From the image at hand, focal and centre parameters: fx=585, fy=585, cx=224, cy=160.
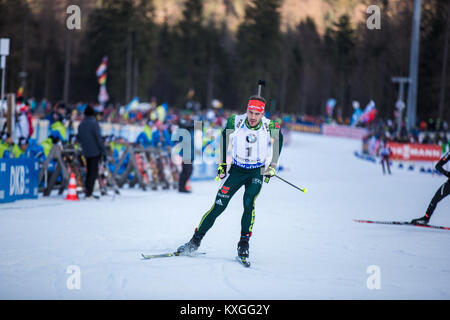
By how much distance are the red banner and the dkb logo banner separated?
71.0 ft

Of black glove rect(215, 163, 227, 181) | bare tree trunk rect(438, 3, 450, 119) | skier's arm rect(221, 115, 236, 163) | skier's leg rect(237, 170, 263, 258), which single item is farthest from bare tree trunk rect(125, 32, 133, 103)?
skier's leg rect(237, 170, 263, 258)

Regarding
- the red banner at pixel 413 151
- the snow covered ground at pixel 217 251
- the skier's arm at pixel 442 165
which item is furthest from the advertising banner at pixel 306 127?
the skier's arm at pixel 442 165

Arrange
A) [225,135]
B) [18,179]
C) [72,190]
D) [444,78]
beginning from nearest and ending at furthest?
[225,135]
[18,179]
[72,190]
[444,78]

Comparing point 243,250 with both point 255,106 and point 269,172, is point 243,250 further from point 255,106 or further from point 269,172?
point 255,106

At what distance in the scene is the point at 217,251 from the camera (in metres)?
7.31

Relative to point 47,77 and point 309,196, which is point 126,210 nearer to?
point 309,196

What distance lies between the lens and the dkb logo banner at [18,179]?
11023mm

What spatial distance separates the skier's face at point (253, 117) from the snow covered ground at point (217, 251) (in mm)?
1592

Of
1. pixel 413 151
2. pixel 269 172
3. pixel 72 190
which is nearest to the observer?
pixel 269 172

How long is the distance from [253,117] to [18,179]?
21.9 feet

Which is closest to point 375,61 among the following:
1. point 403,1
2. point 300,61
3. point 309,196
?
point 403,1

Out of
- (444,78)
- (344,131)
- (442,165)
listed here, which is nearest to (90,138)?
(442,165)

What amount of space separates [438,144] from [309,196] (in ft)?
58.9

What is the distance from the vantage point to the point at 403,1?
38.7m
